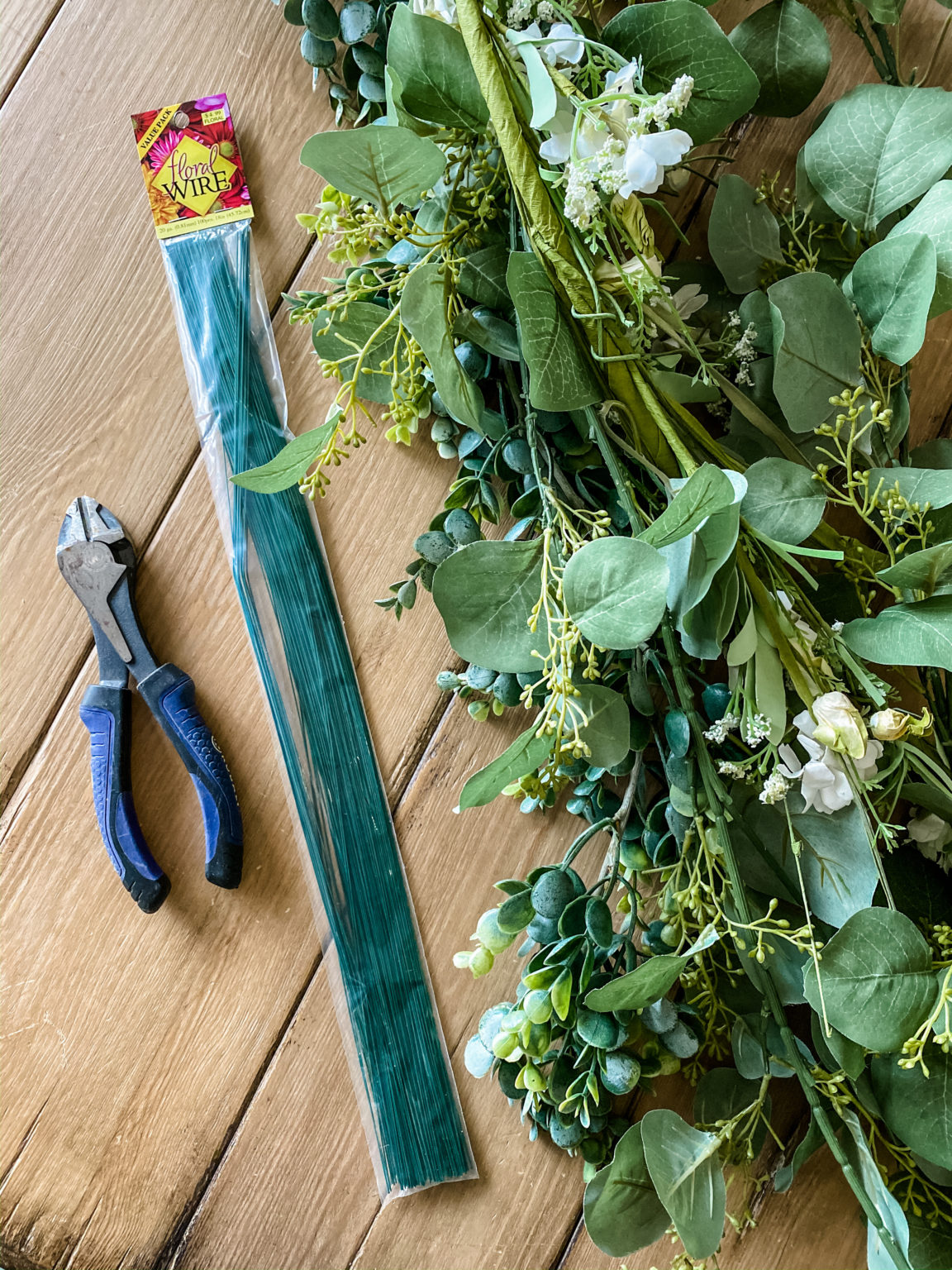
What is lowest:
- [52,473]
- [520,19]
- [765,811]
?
[765,811]

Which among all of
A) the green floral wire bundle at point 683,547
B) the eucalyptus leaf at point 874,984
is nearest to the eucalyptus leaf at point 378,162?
the green floral wire bundle at point 683,547

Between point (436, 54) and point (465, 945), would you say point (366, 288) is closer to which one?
point (436, 54)

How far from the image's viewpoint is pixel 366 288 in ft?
1.65

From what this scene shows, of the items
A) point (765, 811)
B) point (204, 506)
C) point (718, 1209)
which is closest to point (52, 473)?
point (204, 506)

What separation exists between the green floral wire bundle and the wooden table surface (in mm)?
60

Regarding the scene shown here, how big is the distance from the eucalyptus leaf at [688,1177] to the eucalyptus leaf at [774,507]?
337mm

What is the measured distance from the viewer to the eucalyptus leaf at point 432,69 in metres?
0.47

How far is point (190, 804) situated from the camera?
2.22 feet

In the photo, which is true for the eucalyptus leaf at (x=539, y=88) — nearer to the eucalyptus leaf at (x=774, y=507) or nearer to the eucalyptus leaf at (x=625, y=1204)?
the eucalyptus leaf at (x=774, y=507)

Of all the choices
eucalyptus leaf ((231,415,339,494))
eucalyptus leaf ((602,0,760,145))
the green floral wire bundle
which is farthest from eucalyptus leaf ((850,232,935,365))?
eucalyptus leaf ((231,415,339,494))

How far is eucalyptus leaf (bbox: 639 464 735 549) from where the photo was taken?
0.41m

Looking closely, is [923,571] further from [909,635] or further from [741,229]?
[741,229]

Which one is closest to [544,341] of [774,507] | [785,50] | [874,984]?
[774,507]

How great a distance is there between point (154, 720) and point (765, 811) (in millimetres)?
433
